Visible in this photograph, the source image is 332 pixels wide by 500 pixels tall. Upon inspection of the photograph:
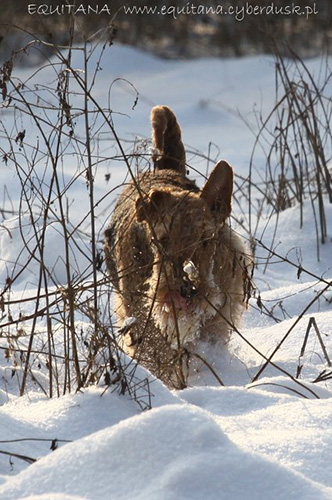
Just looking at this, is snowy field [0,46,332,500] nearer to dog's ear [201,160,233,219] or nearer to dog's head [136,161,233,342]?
dog's head [136,161,233,342]

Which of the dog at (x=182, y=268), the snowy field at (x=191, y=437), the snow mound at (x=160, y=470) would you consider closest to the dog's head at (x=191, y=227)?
the dog at (x=182, y=268)

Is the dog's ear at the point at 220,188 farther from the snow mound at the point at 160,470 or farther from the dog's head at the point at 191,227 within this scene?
the snow mound at the point at 160,470

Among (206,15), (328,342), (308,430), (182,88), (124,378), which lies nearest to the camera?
(308,430)

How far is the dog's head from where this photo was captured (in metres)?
3.55

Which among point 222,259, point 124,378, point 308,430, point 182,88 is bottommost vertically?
point 308,430

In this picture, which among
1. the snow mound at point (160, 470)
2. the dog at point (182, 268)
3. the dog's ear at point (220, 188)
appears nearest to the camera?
the snow mound at point (160, 470)

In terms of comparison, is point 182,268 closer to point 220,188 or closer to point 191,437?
point 220,188

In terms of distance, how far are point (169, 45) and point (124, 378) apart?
12.7 meters

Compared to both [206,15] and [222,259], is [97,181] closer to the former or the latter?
[222,259]

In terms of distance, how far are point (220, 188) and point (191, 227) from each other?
0.27 m

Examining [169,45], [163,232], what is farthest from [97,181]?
[169,45]

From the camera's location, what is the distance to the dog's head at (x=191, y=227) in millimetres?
3551

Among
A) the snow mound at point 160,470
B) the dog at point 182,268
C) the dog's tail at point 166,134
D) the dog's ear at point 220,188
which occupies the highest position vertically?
the dog's tail at point 166,134

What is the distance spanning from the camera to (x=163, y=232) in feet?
12.7
